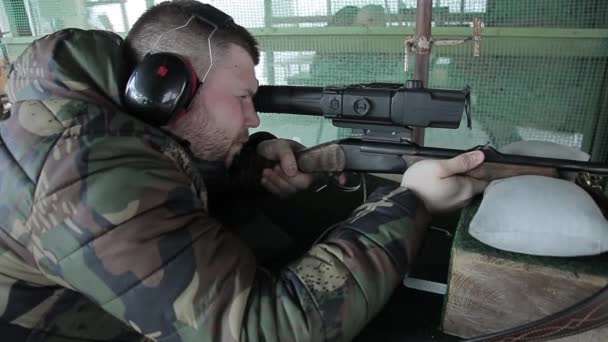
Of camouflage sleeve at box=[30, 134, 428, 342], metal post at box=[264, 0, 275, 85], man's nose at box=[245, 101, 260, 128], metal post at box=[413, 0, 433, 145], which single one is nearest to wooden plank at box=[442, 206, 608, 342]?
camouflage sleeve at box=[30, 134, 428, 342]

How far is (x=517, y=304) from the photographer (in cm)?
62

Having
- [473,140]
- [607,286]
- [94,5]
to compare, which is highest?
[94,5]

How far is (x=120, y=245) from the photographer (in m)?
0.53

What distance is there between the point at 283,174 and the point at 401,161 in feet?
1.08

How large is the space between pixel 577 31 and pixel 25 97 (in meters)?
2.27

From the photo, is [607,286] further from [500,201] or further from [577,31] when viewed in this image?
[577,31]

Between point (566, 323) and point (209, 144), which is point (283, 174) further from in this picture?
point (566, 323)

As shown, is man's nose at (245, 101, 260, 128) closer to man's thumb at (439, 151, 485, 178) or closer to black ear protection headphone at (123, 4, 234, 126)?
black ear protection headphone at (123, 4, 234, 126)

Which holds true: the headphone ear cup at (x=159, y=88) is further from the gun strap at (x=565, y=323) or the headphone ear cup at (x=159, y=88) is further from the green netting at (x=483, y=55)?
the green netting at (x=483, y=55)

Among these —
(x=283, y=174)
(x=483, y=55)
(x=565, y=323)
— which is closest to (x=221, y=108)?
(x=283, y=174)

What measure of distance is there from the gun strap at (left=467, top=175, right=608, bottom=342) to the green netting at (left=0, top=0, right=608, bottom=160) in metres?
1.59

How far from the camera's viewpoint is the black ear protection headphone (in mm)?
661

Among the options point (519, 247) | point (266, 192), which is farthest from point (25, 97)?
point (519, 247)

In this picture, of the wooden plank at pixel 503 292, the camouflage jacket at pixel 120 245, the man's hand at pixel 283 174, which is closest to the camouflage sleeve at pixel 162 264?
the camouflage jacket at pixel 120 245
